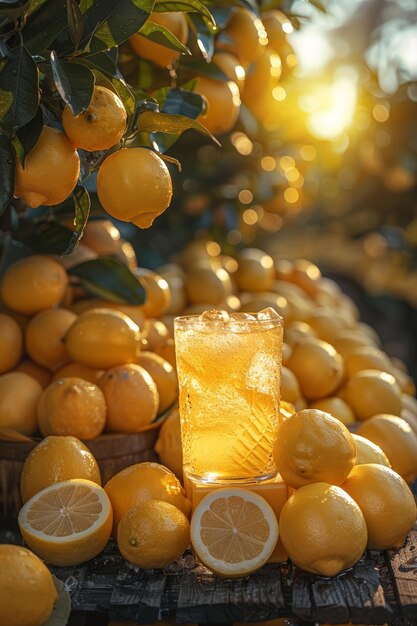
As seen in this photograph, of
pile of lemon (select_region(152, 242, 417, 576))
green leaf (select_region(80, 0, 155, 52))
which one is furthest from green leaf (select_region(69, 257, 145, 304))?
green leaf (select_region(80, 0, 155, 52))

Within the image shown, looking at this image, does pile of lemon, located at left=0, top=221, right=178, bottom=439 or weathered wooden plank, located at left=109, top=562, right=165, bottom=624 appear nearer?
weathered wooden plank, located at left=109, top=562, right=165, bottom=624

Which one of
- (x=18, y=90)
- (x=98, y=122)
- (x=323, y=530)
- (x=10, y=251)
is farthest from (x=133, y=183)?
(x=10, y=251)

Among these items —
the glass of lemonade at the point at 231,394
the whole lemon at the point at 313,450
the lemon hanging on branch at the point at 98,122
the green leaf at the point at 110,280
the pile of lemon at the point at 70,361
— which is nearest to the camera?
the lemon hanging on branch at the point at 98,122

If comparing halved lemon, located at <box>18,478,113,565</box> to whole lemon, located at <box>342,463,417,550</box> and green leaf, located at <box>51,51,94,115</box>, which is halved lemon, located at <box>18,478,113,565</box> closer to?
whole lemon, located at <box>342,463,417,550</box>

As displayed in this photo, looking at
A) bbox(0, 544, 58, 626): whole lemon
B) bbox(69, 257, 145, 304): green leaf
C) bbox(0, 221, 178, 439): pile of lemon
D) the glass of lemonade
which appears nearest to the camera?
bbox(0, 544, 58, 626): whole lemon

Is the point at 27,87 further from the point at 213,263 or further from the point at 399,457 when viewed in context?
the point at 213,263

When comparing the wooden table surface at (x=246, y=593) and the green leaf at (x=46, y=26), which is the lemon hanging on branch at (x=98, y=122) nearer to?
the green leaf at (x=46, y=26)

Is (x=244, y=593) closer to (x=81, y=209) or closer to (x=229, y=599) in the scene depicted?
(x=229, y=599)

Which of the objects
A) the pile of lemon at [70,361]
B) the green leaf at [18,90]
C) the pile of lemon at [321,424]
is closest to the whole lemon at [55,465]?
the pile of lemon at [70,361]
